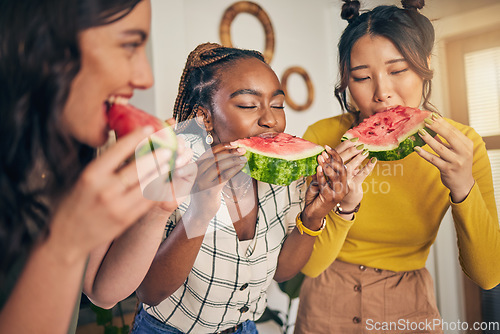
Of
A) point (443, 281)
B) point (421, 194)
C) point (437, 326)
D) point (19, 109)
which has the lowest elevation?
point (437, 326)

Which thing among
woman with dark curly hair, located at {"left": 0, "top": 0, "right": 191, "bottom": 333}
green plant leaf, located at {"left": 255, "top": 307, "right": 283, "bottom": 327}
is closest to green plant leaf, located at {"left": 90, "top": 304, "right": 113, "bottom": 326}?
woman with dark curly hair, located at {"left": 0, "top": 0, "right": 191, "bottom": 333}

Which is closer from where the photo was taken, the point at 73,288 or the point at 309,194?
the point at 73,288

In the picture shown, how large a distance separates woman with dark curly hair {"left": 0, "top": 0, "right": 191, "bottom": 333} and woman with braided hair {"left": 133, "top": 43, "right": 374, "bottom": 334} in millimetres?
190

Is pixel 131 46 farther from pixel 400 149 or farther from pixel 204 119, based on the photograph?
pixel 400 149

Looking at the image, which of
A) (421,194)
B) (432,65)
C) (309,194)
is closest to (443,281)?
(421,194)

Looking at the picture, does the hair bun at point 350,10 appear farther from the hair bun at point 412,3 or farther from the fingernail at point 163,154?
the fingernail at point 163,154

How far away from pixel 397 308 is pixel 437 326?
0.11m

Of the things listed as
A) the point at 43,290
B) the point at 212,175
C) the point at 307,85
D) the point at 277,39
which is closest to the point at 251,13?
the point at 277,39

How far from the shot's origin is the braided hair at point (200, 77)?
2.27 feet

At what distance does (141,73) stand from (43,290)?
1.01ft

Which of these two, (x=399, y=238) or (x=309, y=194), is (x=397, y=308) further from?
(x=309, y=194)

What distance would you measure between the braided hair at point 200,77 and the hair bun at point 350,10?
321 millimetres

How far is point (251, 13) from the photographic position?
81cm

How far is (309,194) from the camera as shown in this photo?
0.81 meters
